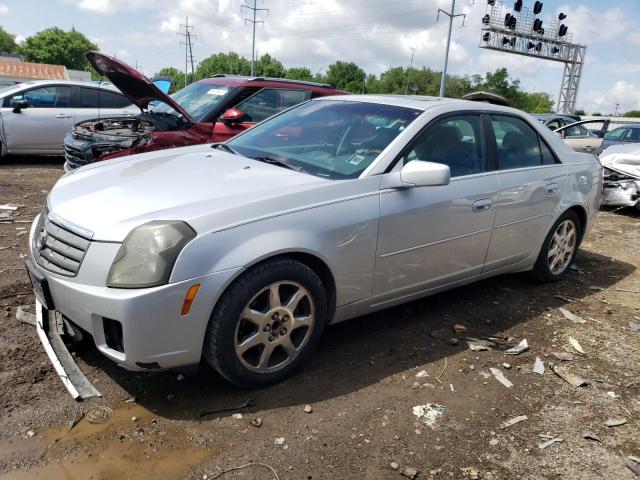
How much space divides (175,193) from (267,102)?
4.51 meters

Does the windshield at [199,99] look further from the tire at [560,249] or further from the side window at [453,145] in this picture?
the tire at [560,249]

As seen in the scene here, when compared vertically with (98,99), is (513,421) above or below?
below

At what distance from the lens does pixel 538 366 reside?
11.9 feet

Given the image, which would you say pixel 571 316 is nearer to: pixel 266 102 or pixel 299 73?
pixel 266 102

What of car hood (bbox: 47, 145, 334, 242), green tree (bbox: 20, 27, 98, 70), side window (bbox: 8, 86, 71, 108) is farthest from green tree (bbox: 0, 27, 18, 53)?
car hood (bbox: 47, 145, 334, 242)

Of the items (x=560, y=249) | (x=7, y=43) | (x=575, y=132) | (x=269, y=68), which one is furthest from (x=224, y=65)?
(x=560, y=249)

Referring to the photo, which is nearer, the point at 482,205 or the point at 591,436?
the point at 591,436

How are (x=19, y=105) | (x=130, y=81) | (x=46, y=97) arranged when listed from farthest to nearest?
(x=46, y=97), (x=19, y=105), (x=130, y=81)

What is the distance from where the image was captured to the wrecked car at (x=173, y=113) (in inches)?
226

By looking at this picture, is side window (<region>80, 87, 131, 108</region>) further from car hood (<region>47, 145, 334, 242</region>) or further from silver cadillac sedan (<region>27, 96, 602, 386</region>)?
car hood (<region>47, 145, 334, 242</region>)

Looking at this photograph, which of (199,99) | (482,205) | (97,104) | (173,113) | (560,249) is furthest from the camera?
(97,104)

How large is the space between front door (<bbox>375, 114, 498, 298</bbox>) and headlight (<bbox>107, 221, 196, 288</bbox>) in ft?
4.15

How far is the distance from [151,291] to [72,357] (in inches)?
39.3

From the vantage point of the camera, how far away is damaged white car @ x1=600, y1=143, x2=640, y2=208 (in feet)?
28.1
